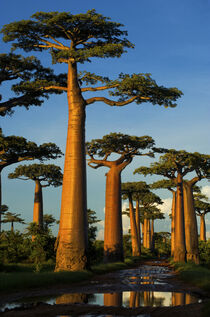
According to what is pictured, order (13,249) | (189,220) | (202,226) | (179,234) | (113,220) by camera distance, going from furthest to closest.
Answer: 1. (202,226)
2. (189,220)
3. (179,234)
4. (113,220)
5. (13,249)

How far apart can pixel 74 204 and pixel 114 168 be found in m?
11.5

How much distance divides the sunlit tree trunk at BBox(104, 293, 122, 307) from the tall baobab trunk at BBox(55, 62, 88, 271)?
6.02m

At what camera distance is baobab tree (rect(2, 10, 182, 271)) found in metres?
15.7

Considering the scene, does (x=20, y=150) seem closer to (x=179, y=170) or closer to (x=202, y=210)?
(x=179, y=170)

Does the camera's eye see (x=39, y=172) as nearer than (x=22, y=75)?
No

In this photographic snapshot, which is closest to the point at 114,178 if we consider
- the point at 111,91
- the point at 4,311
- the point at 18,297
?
the point at 111,91

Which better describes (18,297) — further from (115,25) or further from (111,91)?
A: (115,25)

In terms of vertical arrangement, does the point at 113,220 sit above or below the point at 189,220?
below

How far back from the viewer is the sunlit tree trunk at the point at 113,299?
805 cm

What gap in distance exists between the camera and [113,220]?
25922 millimetres

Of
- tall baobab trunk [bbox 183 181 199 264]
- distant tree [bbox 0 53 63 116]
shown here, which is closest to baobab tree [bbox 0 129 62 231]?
distant tree [bbox 0 53 63 116]

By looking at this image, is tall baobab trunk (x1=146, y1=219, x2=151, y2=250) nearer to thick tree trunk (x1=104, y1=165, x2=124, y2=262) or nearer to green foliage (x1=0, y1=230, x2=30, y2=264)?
thick tree trunk (x1=104, y1=165, x2=124, y2=262)

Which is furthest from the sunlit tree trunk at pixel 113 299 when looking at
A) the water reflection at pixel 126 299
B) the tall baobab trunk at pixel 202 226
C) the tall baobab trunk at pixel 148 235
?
the tall baobab trunk at pixel 148 235

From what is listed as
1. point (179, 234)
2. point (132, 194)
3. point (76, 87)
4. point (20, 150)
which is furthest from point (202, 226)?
point (76, 87)
